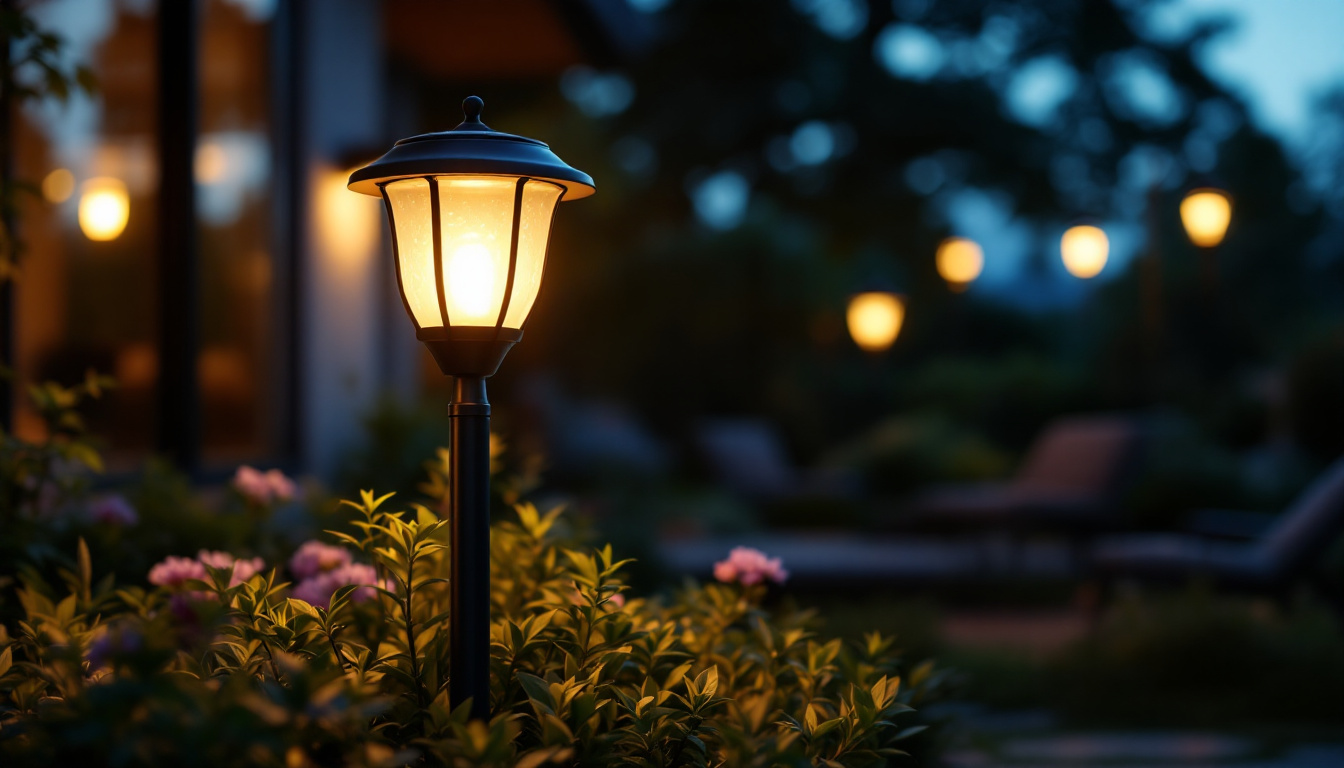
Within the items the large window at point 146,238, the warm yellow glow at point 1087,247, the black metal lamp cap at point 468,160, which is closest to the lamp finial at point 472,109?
the black metal lamp cap at point 468,160

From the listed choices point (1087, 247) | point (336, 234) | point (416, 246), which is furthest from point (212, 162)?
point (1087, 247)

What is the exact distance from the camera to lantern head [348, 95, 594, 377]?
1.82 metres

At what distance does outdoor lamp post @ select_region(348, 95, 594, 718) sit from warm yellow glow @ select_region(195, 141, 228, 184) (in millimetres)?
4085


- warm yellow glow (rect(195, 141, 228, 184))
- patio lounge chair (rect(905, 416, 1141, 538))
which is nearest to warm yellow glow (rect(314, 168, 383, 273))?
warm yellow glow (rect(195, 141, 228, 184))

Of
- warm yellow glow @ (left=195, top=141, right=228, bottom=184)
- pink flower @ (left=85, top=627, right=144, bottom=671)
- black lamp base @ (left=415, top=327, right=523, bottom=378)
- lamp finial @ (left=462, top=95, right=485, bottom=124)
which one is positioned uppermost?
warm yellow glow @ (left=195, top=141, right=228, bottom=184)

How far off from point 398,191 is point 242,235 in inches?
175

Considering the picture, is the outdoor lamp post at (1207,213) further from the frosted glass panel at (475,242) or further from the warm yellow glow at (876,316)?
the frosted glass panel at (475,242)

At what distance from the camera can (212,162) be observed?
5.58 metres

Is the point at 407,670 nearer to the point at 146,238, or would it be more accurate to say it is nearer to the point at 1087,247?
the point at 146,238

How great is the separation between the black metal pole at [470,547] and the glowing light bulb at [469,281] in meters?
0.13

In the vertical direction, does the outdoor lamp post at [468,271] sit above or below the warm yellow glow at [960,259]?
below

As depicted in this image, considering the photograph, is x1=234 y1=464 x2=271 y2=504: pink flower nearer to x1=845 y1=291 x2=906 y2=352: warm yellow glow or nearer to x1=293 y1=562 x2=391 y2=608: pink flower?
x1=293 y1=562 x2=391 y2=608: pink flower

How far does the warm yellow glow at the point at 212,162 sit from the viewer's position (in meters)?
5.52

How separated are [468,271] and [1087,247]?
10.2 meters
